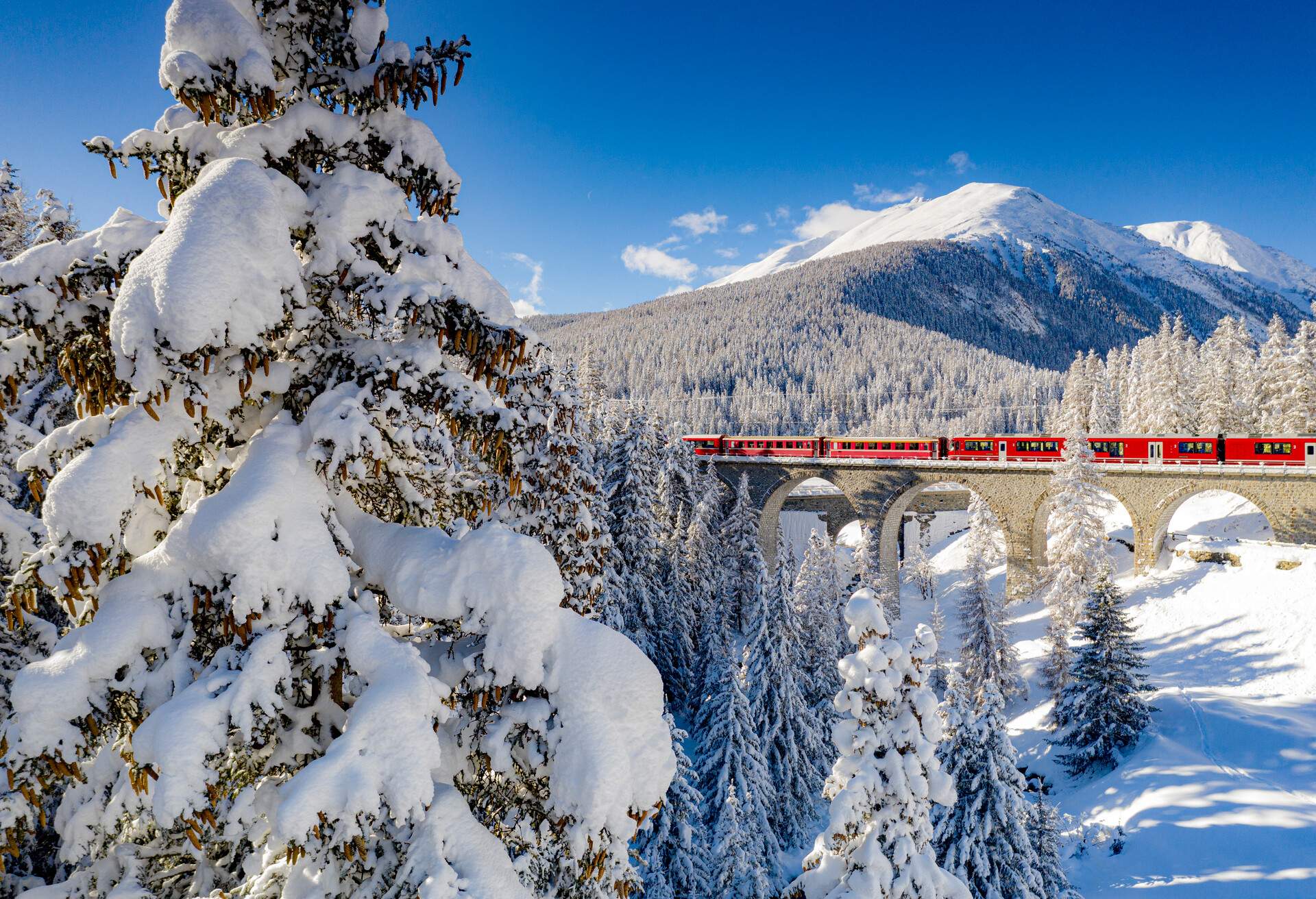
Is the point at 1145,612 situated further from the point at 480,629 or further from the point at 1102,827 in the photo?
the point at 480,629

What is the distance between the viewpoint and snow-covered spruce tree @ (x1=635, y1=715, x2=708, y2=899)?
1509 cm

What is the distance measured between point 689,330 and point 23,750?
594ft

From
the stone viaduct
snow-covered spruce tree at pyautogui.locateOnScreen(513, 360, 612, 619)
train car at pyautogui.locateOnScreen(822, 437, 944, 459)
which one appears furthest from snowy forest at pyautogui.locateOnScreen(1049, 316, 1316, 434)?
snow-covered spruce tree at pyautogui.locateOnScreen(513, 360, 612, 619)

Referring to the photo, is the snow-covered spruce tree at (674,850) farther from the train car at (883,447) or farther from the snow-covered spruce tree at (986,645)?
the train car at (883,447)

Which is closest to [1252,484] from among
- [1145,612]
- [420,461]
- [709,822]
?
[1145,612]

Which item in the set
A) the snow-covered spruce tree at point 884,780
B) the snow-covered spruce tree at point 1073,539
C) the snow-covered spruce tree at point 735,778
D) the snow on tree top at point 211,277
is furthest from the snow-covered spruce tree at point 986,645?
the snow on tree top at point 211,277

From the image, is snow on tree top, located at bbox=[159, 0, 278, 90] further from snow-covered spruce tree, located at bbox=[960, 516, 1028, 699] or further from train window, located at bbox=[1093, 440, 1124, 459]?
train window, located at bbox=[1093, 440, 1124, 459]

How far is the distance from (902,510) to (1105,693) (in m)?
19.8

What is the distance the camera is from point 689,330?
180 meters

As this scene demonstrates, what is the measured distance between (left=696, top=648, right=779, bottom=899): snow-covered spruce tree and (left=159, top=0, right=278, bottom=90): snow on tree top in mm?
16303

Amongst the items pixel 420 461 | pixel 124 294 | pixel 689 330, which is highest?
pixel 689 330

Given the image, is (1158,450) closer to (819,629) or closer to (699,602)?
(819,629)

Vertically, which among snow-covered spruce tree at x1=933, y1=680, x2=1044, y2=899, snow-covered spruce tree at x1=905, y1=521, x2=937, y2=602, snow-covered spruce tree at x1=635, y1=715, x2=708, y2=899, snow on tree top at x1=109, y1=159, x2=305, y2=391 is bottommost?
snow-covered spruce tree at x1=905, y1=521, x2=937, y2=602

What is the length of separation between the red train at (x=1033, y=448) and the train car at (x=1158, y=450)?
0.03 metres
